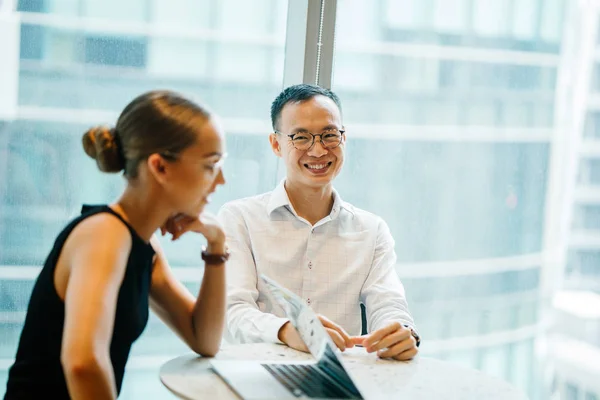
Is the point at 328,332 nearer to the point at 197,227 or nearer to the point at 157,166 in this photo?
the point at 197,227

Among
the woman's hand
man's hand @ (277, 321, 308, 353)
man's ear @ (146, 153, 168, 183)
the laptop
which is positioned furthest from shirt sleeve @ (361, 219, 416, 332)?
man's ear @ (146, 153, 168, 183)

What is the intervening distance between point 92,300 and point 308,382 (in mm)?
486

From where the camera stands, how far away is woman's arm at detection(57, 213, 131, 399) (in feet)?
4.50

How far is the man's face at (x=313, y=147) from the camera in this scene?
2416 millimetres

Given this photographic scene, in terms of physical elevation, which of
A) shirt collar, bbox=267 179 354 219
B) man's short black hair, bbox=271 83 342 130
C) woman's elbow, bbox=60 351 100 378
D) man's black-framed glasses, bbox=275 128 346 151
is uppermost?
man's short black hair, bbox=271 83 342 130

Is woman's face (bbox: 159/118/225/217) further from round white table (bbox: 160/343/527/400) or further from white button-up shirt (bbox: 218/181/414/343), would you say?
white button-up shirt (bbox: 218/181/414/343)

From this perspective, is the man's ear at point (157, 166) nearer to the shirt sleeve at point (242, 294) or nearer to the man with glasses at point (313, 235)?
the shirt sleeve at point (242, 294)

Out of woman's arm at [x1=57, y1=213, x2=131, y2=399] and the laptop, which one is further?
the laptop

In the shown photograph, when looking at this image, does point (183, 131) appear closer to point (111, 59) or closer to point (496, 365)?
point (111, 59)

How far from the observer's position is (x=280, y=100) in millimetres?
2547

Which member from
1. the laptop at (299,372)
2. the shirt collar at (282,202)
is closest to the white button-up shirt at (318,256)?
the shirt collar at (282,202)

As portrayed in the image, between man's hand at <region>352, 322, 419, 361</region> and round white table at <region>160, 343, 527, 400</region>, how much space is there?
0.02 meters

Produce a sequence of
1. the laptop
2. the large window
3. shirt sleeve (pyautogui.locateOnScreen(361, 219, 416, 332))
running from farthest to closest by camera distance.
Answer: the large window, shirt sleeve (pyautogui.locateOnScreen(361, 219, 416, 332)), the laptop

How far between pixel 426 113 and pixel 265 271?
145 cm
